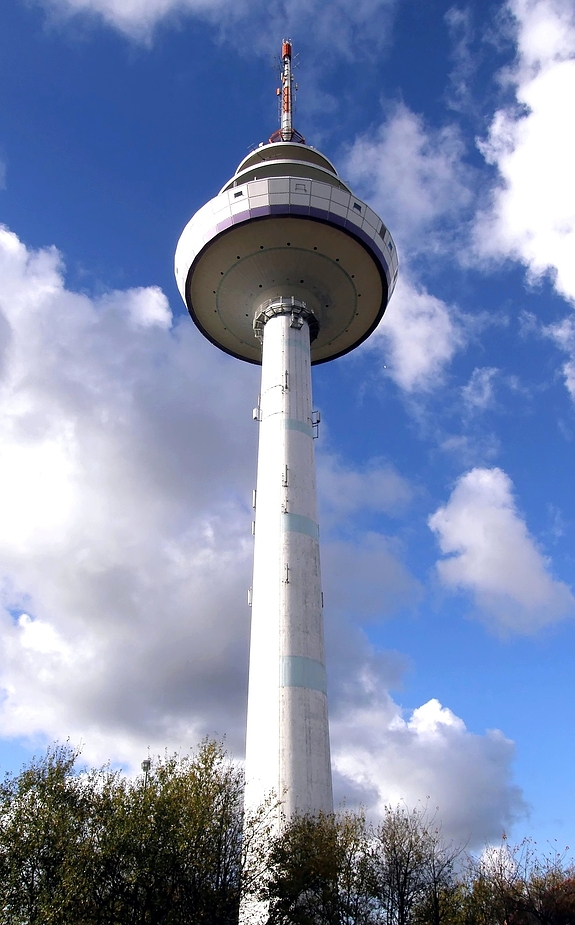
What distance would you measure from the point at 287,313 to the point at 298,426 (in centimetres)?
922

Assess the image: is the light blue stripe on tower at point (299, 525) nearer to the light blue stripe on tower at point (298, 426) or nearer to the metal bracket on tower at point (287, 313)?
the light blue stripe on tower at point (298, 426)

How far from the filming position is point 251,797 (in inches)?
1256

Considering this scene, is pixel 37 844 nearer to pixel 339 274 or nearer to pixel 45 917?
pixel 45 917

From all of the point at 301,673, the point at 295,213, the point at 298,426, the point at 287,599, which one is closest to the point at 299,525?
→ the point at 287,599

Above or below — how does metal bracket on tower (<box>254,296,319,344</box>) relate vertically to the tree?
above

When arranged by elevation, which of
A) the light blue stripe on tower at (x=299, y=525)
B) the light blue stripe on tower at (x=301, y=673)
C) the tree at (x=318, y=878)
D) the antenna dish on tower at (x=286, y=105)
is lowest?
the tree at (x=318, y=878)

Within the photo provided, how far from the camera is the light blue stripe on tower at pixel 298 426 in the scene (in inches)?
1695

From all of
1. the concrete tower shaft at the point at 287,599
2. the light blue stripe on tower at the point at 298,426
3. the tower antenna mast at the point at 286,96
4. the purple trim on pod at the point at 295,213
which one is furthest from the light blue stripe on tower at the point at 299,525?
the tower antenna mast at the point at 286,96

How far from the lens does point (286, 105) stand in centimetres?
6362

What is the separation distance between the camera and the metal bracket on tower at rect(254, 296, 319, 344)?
158 ft

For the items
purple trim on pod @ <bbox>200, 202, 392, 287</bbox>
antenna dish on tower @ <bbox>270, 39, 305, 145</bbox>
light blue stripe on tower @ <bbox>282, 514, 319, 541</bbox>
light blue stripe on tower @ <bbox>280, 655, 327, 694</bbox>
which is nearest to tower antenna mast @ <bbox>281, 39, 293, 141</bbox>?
antenna dish on tower @ <bbox>270, 39, 305, 145</bbox>

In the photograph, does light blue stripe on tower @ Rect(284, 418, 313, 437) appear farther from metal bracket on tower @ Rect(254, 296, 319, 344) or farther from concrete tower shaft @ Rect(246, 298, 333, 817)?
metal bracket on tower @ Rect(254, 296, 319, 344)

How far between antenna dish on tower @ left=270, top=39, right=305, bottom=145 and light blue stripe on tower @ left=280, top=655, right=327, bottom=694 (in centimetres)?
4198

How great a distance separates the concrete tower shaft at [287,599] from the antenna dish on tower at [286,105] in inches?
828
